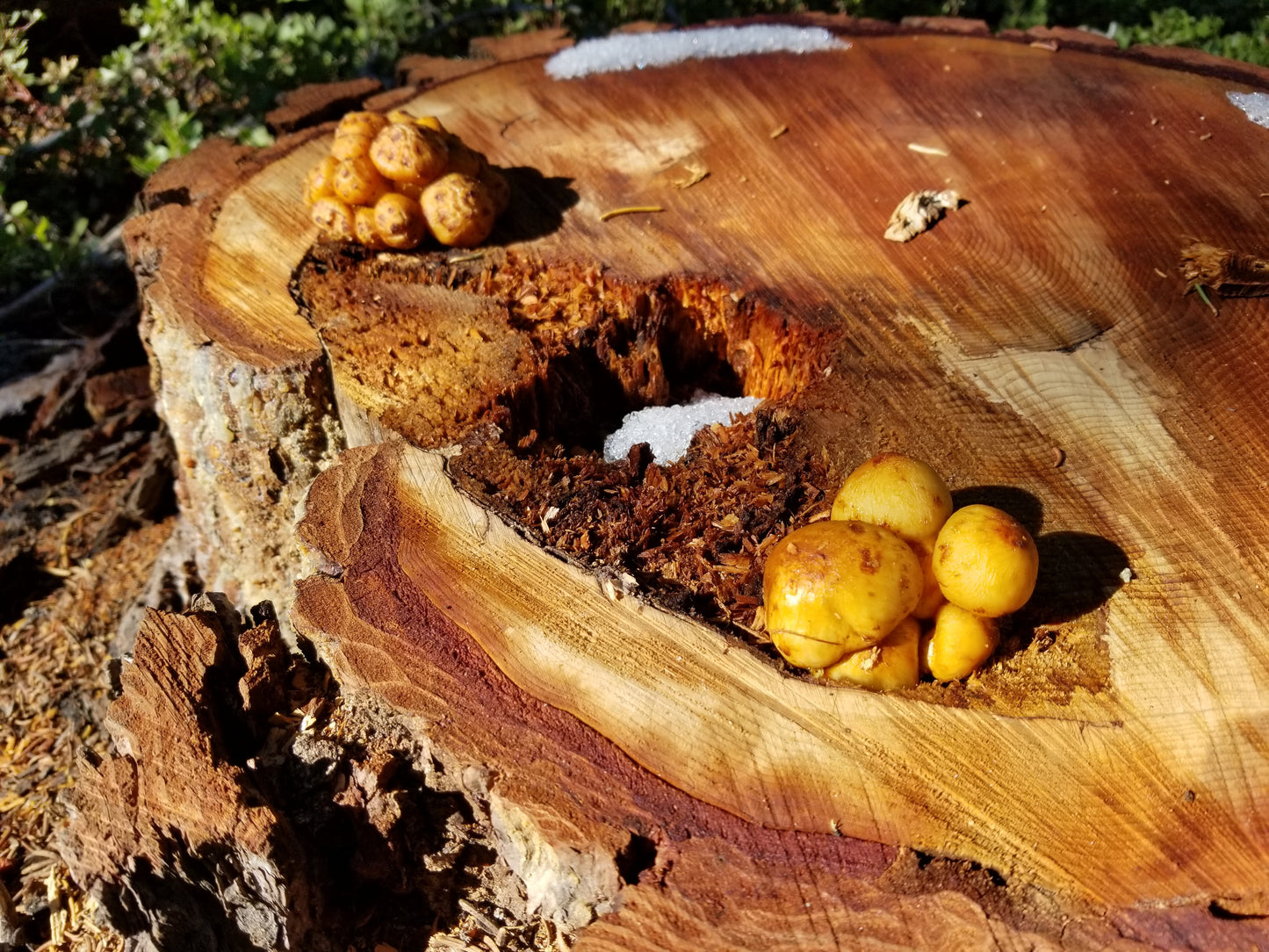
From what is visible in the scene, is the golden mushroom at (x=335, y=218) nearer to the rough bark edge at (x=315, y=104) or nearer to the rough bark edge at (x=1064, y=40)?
the rough bark edge at (x=315, y=104)

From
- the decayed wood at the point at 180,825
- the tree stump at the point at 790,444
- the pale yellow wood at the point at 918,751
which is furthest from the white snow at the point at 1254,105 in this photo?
the decayed wood at the point at 180,825

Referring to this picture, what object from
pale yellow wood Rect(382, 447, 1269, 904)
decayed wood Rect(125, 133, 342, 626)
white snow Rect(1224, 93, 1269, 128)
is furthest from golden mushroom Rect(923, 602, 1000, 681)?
white snow Rect(1224, 93, 1269, 128)

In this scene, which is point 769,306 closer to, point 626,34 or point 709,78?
point 709,78

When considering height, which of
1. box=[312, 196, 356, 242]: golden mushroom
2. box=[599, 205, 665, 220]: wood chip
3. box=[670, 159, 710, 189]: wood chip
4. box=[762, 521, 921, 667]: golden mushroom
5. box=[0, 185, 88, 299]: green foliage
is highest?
box=[312, 196, 356, 242]: golden mushroom

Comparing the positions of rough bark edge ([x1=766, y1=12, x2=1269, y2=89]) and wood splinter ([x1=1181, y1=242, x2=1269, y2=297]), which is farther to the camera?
rough bark edge ([x1=766, y1=12, x2=1269, y2=89])

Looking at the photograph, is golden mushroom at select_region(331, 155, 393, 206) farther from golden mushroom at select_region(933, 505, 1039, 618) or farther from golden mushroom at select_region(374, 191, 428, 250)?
golden mushroom at select_region(933, 505, 1039, 618)

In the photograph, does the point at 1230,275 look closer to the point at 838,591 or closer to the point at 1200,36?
the point at 838,591
